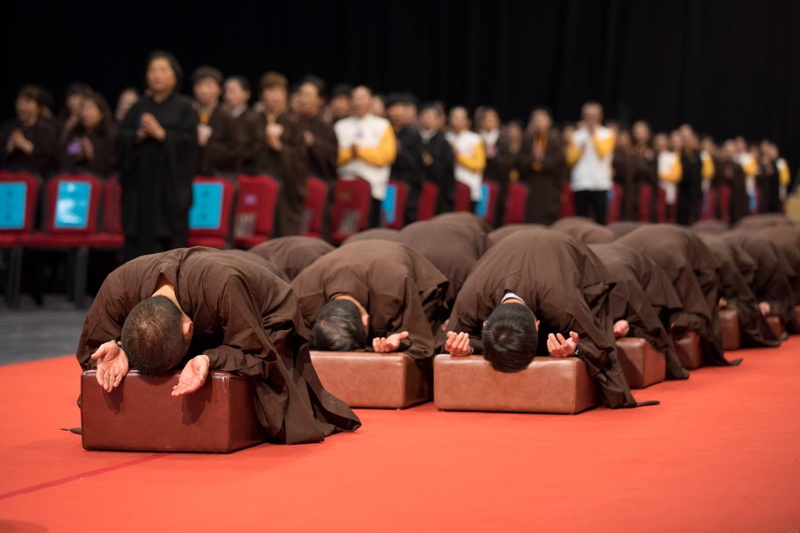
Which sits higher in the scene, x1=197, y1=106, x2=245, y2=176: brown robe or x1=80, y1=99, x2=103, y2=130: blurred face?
x1=80, y1=99, x2=103, y2=130: blurred face

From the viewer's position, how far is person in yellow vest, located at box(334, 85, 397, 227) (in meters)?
9.60

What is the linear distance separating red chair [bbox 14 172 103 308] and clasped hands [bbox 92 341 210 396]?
15.5 feet

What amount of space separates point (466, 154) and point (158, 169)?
528 centimetres

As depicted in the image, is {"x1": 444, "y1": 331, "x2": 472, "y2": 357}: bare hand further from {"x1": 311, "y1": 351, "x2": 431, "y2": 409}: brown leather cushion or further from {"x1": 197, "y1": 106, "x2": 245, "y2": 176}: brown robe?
{"x1": 197, "y1": 106, "x2": 245, "y2": 176}: brown robe

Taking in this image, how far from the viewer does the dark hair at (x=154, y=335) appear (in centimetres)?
342

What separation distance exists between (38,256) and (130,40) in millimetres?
6436

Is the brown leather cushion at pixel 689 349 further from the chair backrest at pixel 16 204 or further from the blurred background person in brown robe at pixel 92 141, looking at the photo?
the blurred background person in brown robe at pixel 92 141

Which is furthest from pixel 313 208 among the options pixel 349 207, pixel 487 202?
pixel 487 202

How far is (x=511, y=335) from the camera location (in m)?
4.20

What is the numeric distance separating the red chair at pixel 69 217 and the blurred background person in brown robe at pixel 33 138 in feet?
2.95

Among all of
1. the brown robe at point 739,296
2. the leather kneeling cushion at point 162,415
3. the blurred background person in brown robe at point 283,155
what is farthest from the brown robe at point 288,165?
the leather kneeling cushion at point 162,415

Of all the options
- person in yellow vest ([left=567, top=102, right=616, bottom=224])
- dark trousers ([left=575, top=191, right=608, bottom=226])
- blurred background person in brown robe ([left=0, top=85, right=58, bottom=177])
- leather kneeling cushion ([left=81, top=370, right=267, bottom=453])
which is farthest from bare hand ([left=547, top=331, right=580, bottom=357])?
dark trousers ([left=575, top=191, right=608, bottom=226])

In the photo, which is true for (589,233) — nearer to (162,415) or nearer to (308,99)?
(308,99)

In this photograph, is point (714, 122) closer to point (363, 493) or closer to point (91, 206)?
point (91, 206)
